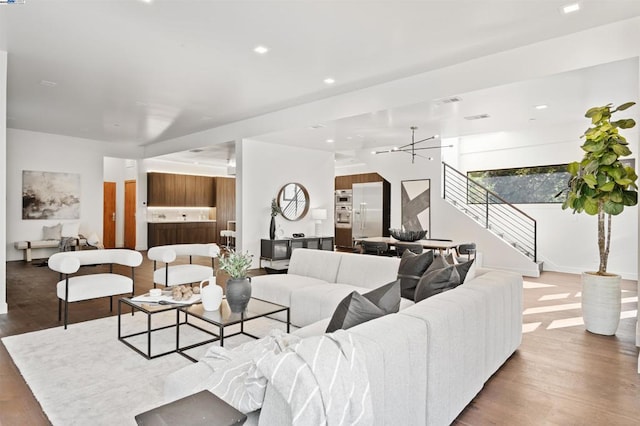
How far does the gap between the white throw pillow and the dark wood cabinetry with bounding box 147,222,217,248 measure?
232cm

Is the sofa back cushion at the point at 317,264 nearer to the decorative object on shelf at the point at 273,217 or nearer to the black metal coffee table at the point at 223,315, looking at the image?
the black metal coffee table at the point at 223,315

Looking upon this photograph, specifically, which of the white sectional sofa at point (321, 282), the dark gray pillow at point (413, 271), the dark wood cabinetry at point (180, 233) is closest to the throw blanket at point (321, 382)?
the white sectional sofa at point (321, 282)

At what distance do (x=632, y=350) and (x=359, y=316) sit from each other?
3252 mm

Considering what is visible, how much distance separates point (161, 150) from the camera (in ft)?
34.1

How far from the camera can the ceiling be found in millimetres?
3531

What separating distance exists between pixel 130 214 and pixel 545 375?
11890 millimetres

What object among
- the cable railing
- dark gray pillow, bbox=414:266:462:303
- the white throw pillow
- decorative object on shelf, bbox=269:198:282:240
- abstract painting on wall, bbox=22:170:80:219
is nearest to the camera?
dark gray pillow, bbox=414:266:462:303

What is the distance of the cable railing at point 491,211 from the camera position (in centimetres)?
843

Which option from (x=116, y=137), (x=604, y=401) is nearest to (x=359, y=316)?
(x=604, y=401)

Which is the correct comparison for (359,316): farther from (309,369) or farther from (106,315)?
(106,315)

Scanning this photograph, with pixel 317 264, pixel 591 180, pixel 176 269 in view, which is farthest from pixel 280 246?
pixel 591 180

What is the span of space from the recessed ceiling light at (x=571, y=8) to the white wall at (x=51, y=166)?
10435 millimetres

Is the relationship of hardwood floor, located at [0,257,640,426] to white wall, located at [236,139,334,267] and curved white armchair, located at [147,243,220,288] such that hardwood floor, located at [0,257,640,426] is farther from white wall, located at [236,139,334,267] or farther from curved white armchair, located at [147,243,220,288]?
white wall, located at [236,139,334,267]

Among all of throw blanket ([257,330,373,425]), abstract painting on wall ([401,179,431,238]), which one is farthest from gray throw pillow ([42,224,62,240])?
throw blanket ([257,330,373,425])
